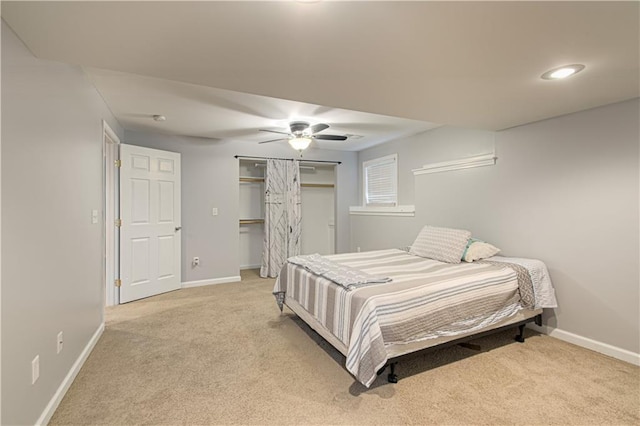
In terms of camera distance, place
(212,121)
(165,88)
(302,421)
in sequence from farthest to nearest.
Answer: (212,121)
(165,88)
(302,421)

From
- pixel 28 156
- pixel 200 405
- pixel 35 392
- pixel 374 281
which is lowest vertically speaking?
pixel 200 405

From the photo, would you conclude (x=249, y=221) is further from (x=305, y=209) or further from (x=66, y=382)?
(x=66, y=382)

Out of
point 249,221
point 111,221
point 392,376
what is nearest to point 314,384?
point 392,376

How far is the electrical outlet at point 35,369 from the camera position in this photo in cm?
158

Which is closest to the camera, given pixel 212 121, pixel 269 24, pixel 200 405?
pixel 269 24

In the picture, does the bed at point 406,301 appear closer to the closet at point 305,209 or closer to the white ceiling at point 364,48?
the white ceiling at point 364,48

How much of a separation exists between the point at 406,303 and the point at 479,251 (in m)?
1.47

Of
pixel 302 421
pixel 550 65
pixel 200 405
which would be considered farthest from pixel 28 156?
pixel 550 65

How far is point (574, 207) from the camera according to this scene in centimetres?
267

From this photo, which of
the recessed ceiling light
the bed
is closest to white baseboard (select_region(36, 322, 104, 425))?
the bed

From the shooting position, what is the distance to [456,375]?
218 centimetres

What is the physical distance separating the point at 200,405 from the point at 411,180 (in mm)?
3798

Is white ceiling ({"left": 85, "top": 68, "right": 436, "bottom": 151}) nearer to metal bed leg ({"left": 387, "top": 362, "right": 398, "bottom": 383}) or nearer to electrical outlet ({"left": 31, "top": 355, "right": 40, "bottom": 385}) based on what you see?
electrical outlet ({"left": 31, "top": 355, "right": 40, "bottom": 385})

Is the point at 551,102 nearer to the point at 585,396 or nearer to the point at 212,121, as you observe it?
the point at 585,396
